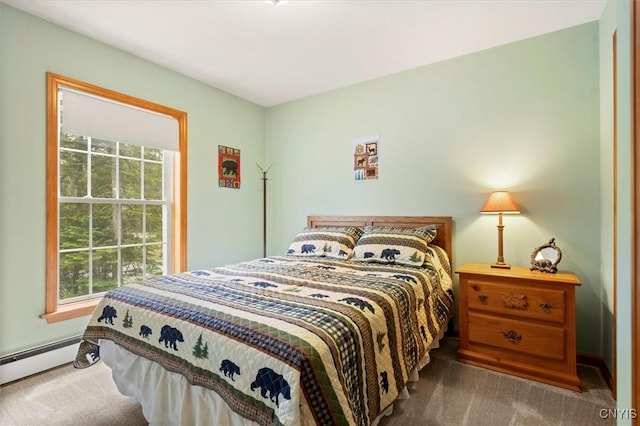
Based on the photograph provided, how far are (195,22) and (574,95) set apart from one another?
114 inches

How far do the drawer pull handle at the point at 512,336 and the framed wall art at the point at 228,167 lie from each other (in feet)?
9.96

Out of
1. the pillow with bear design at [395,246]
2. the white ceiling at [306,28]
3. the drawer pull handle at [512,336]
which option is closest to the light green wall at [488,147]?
the white ceiling at [306,28]

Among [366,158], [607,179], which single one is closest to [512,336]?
[607,179]

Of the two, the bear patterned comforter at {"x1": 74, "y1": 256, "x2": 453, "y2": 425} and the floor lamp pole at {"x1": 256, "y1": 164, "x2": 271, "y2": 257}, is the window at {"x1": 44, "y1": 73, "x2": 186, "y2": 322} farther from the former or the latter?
the floor lamp pole at {"x1": 256, "y1": 164, "x2": 271, "y2": 257}

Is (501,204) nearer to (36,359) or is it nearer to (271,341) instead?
(271,341)

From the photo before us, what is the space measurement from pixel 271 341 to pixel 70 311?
6.94 ft

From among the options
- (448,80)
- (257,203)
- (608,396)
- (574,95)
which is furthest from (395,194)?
(608,396)

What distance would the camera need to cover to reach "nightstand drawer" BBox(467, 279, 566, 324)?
1968mm

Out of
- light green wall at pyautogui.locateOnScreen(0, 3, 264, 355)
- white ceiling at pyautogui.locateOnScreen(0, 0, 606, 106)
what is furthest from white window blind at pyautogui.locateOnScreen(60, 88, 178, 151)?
white ceiling at pyautogui.locateOnScreen(0, 0, 606, 106)

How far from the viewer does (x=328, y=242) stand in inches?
114

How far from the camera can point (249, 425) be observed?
114 centimetres

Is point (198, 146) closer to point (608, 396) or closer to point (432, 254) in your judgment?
point (432, 254)

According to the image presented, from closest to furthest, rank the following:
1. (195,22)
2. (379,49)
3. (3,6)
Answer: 1. (3,6)
2. (195,22)
3. (379,49)

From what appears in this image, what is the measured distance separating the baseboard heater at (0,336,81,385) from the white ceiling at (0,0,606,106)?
2.39 m
